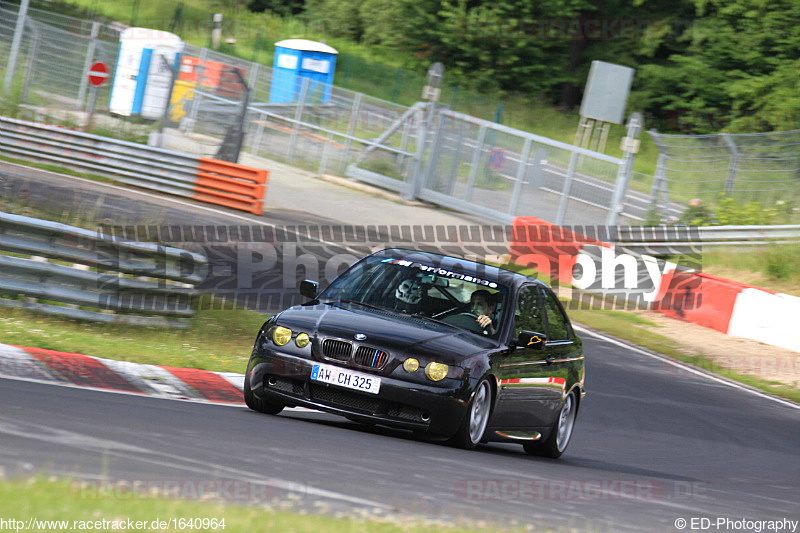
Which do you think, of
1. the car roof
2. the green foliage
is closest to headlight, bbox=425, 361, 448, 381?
the car roof

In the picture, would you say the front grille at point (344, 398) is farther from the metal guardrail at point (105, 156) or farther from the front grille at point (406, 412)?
the metal guardrail at point (105, 156)

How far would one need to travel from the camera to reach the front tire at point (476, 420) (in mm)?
7770

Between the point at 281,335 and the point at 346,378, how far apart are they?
0.63 m

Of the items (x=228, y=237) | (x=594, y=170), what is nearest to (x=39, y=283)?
(x=228, y=237)

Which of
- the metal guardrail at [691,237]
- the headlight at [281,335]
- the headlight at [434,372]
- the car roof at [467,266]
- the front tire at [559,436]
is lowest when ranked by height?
the front tire at [559,436]

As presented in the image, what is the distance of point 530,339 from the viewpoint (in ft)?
27.8

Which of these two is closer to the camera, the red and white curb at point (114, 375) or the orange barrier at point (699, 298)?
→ the red and white curb at point (114, 375)

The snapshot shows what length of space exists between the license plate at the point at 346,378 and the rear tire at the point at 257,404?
0.64 meters

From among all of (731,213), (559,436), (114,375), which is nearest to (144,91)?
(731,213)

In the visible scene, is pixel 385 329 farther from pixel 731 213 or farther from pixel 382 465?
pixel 731 213

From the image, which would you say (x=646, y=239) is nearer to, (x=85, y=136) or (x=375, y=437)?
(x=85, y=136)

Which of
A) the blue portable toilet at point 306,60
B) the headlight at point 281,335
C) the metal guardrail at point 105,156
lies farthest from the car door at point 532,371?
the blue portable toilet at point 306,60

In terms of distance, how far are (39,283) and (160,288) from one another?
1.17 metres

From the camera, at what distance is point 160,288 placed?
11.0 m
